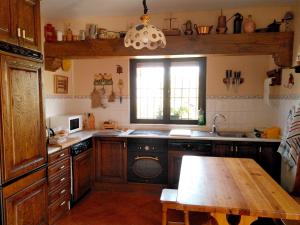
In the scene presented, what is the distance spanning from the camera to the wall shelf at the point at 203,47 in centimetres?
286

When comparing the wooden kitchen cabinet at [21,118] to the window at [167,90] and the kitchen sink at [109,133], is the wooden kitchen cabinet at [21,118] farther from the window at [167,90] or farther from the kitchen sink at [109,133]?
the window at [167,90]

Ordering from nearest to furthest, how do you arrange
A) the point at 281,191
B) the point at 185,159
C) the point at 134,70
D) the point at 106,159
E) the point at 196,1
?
the point at 281,191 → the point at 185,159 → the point at 196,1 → the point at 106,159 → the point at 134,70

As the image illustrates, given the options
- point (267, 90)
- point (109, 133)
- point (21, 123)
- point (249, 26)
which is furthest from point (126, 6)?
point (267, 90)

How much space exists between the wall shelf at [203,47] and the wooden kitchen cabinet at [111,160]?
50.0 inches

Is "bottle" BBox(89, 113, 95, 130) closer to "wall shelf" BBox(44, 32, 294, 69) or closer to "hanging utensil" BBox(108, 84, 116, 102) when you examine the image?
"hanging utensil" BBox(108, 84, 116, 102)

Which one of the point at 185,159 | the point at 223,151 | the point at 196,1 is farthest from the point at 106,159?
the point at 196,1

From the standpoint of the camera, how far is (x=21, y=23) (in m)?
1.96

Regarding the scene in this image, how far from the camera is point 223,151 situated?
10.3 feet

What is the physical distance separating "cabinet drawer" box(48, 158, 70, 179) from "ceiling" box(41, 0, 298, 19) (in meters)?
2.00

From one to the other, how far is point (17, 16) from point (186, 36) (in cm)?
194

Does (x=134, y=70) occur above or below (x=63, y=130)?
above

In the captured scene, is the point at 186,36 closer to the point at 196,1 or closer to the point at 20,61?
the point at 196,1

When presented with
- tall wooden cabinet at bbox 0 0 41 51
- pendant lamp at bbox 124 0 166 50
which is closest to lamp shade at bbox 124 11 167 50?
pendant lamp at bbox 124 0 166 50

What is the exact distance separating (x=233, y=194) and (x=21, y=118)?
177 cm
